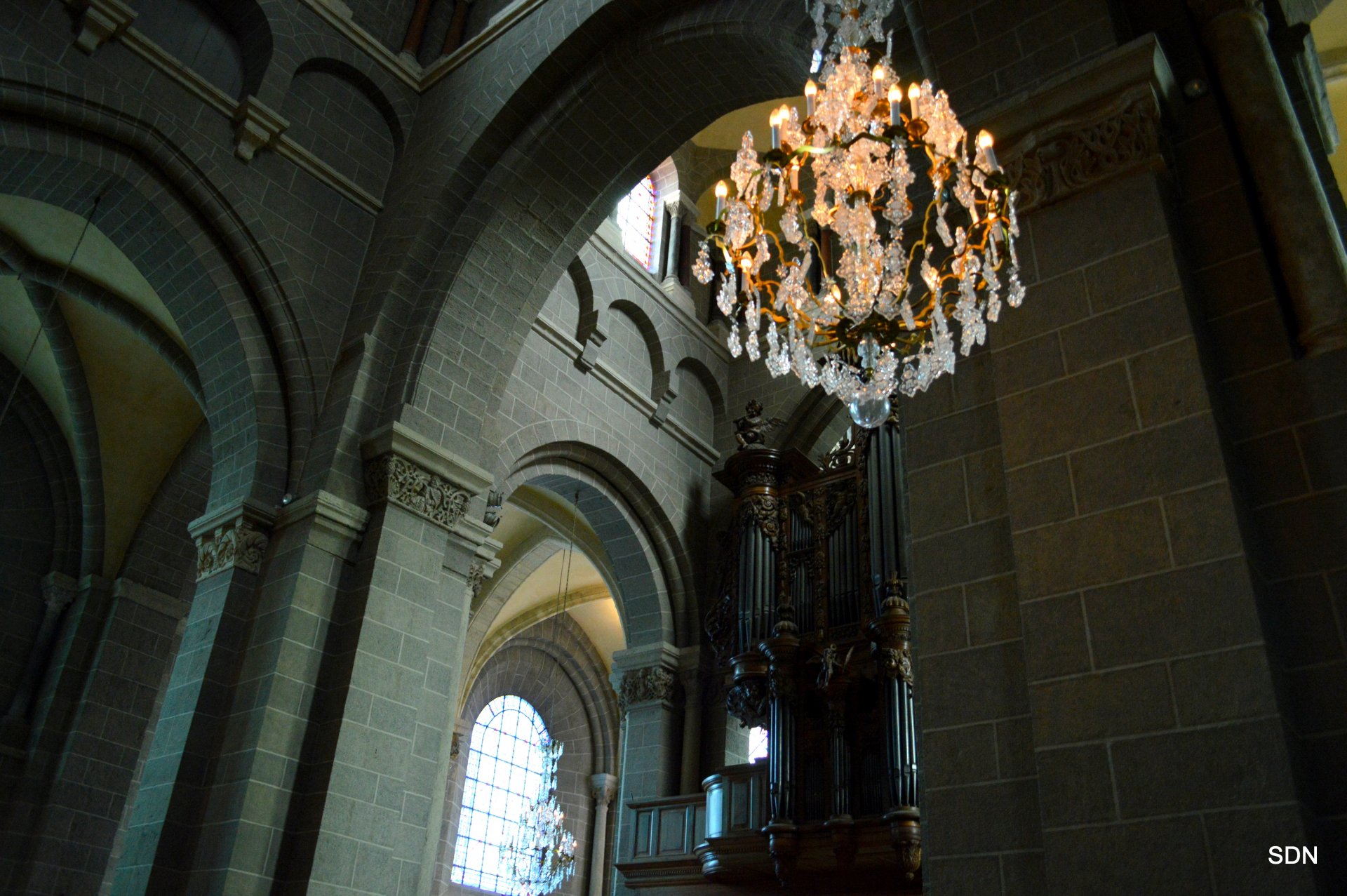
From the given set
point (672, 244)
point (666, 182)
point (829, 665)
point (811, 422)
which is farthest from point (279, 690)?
point (666, 182)

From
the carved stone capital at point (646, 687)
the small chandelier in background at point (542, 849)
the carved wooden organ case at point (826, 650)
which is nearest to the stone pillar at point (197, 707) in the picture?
the carved wooden organ case at point (826, 650)

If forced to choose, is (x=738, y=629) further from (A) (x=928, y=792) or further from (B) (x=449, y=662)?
(A) (x=928, y=792)

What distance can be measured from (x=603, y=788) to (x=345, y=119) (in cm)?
1054

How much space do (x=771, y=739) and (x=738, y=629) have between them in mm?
1466

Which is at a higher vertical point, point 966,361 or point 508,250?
point 508,250

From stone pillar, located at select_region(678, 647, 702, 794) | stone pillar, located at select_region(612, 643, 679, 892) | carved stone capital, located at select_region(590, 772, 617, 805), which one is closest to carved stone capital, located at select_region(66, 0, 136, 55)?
stone pillar, located at select_region(612, 643, 679, 892)

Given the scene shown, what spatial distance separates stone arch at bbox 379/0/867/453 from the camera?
777 cm

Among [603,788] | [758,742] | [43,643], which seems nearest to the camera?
[43,643]

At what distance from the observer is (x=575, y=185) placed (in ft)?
28.0

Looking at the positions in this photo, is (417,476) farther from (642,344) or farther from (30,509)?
(30,509)

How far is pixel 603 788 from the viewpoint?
15867 millimetres

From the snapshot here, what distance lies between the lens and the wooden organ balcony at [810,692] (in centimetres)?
871

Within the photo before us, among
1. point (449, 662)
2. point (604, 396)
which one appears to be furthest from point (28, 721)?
point (604, 396)

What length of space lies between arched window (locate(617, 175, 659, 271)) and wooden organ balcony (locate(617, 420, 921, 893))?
10.5ft
